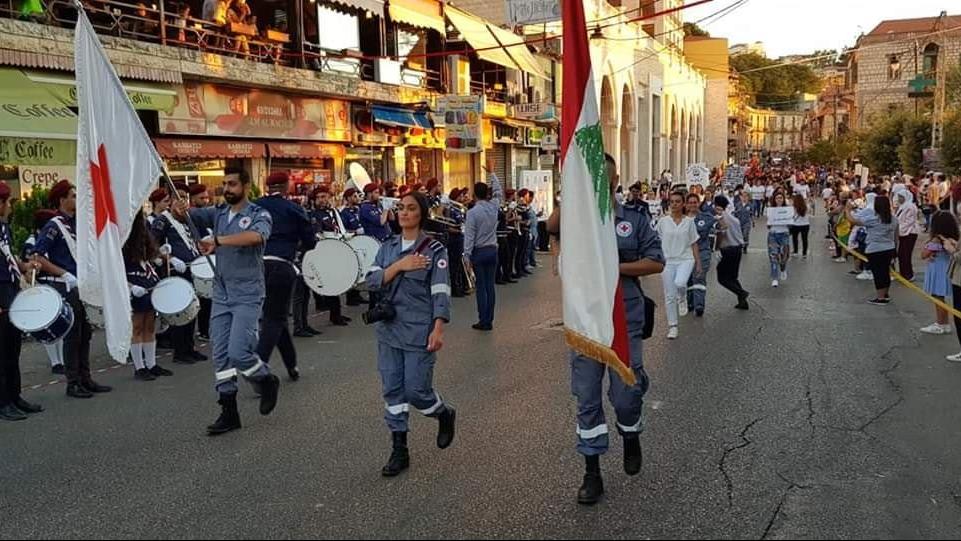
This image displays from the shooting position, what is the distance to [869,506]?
4555mm

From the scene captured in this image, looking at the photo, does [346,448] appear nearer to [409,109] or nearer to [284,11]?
[284,11]

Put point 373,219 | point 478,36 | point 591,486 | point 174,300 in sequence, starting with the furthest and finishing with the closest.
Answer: point 478,36, point 373,219, point 174,300, point 591,486

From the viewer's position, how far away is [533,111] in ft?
102

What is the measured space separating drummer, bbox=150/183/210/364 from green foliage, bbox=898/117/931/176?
3667 centimetres

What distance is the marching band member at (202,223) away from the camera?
6624 millimetres

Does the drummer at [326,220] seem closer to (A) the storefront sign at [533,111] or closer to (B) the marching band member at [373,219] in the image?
(B) the marching band member at [373,219]

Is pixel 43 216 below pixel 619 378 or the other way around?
the other way around

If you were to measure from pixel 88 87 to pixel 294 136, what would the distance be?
14218mm

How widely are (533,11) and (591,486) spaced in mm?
15744

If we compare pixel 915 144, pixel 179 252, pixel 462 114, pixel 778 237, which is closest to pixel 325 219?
pixel 179 252

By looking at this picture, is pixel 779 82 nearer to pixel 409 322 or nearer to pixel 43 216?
pixel 43 216

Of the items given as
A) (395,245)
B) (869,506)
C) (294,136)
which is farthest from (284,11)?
(869,506)

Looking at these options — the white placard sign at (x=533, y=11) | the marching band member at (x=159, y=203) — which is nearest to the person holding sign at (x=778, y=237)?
the white placard sign at (x=533, y=11)

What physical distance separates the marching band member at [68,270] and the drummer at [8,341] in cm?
33
